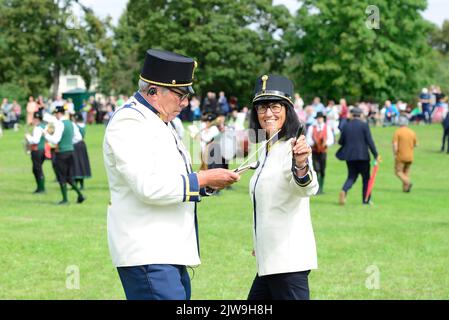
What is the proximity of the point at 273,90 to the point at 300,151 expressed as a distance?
0.70 metres

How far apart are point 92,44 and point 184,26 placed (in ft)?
32.8

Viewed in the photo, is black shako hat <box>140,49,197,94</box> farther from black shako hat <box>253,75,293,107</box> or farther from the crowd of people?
black shako hat <box>253,75,293,107</box>

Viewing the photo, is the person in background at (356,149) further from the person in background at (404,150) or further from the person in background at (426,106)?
the person in background at (426,106)

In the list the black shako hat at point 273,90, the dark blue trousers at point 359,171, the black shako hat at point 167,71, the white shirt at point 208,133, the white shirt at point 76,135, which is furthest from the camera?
the white shirt at point 208,133

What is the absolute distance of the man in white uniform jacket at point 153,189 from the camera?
506cm

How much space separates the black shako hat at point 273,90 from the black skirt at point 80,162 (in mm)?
13566

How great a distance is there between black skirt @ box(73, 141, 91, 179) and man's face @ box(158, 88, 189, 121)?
13952 millimetres

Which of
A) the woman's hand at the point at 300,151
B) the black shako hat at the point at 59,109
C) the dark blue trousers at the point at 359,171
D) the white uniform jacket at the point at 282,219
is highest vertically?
the woman's hand at the point at 300,151

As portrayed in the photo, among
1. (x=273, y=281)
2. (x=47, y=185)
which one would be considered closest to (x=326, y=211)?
(x=47, y=185)

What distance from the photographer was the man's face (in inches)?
210

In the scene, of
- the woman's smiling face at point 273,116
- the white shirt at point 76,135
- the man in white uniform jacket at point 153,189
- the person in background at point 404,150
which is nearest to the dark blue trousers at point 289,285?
the man in white uniform jacket at point 153,189

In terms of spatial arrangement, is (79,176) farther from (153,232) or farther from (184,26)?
(184,26)

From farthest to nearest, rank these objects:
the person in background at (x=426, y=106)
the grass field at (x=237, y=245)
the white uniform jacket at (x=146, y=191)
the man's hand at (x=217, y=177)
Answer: the person in background at (x=426, y=106)
the grass field at (x=237, y=245)
the man's hand at (x=217, y=177)
the white uniform jacket at (x=146, y=191)

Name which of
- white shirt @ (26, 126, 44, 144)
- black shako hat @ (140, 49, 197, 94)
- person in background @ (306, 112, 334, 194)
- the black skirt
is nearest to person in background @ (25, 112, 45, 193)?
white shirt @ (26, 126, 44, 144)
